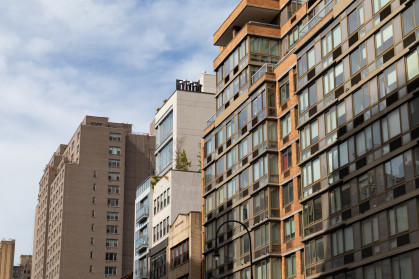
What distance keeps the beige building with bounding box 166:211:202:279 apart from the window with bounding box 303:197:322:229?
24.6 meters

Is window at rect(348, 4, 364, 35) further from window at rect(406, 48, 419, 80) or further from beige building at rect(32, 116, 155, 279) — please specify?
beige building at rect(32, 116, 155, 279)

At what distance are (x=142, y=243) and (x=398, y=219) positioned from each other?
55.8 metres

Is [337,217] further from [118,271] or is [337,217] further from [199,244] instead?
[118,271]

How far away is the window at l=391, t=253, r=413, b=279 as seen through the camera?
1691 inches

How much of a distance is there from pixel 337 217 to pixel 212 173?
1077 inches

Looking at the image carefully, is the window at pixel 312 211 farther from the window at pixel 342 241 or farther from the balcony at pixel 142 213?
the balcony at pixel 142 213

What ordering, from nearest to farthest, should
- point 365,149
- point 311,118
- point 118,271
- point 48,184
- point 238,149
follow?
point 365,149
point 311,118
point 238,149
point 118,271
point 48,184

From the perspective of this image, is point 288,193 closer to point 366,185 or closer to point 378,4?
point 366,185

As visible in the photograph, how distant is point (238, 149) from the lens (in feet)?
231

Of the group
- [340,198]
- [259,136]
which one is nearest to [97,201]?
[259,136]

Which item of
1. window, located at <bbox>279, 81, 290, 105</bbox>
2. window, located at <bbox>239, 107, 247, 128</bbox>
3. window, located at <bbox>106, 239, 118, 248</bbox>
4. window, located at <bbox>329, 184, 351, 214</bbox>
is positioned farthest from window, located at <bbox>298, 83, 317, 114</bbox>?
window, located at <bbox>106, 239, 118, 248</bbox>

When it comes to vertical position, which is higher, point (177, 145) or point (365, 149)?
point (177, 145)

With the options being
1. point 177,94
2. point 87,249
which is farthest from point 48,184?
point 177,94

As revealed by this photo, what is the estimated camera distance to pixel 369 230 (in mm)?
47062
